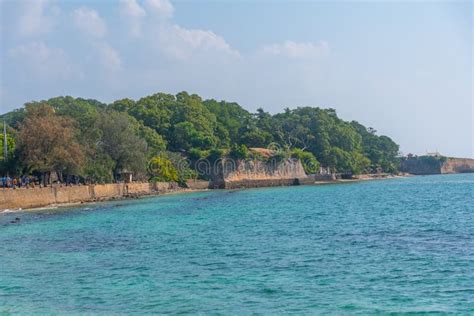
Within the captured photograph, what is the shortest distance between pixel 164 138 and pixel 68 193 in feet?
165

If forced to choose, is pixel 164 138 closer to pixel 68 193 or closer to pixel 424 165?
pixel 68 193

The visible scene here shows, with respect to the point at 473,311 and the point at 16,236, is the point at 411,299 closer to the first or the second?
the point at 473,311

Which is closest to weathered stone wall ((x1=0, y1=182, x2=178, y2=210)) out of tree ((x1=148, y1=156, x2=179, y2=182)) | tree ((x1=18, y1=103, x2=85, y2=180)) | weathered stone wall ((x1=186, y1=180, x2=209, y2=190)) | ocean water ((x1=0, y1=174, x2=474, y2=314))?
tree ((x1=18, y1=103, x2=85, y2=180))

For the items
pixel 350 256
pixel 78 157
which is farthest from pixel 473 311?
pixel 78 157

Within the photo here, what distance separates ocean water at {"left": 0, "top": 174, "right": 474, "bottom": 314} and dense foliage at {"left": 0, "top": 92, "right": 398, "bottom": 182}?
25.1 meters

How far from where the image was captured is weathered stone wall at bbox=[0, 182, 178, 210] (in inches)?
2050

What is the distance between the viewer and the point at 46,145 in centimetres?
5734

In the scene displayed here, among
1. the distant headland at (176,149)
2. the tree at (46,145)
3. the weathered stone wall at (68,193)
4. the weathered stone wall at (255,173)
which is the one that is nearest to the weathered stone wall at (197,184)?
the distant headland at (176,149)

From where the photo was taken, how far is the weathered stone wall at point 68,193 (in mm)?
52062

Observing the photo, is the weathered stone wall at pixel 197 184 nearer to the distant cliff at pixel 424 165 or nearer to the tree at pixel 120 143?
the tree at pixel 120 143

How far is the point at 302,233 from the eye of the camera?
29844mm

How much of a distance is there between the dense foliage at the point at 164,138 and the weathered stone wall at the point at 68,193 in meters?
1.83

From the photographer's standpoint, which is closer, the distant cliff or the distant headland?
the distant headland

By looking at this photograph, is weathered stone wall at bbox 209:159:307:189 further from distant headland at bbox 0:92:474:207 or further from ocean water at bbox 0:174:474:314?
ocean water at bbox 0:174:474:314
